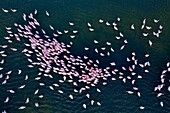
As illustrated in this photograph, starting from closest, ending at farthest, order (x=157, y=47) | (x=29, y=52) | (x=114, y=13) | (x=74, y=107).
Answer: (x=74, y=107), (x=29, y=52), (x=157, y=47), (x=114, y=13)

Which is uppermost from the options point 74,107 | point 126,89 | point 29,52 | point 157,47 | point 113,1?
point 113,1

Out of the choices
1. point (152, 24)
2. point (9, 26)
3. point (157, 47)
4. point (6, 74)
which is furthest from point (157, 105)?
point (9, 26)

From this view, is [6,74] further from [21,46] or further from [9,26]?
[9,26]

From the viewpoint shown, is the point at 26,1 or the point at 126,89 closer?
the point at 126,89

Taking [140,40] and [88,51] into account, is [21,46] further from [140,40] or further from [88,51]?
[140,40]

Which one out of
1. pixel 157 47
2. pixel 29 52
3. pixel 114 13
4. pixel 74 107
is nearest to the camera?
pixel 74 107

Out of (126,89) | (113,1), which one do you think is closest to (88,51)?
(126,89)

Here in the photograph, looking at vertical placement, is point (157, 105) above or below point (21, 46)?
below
